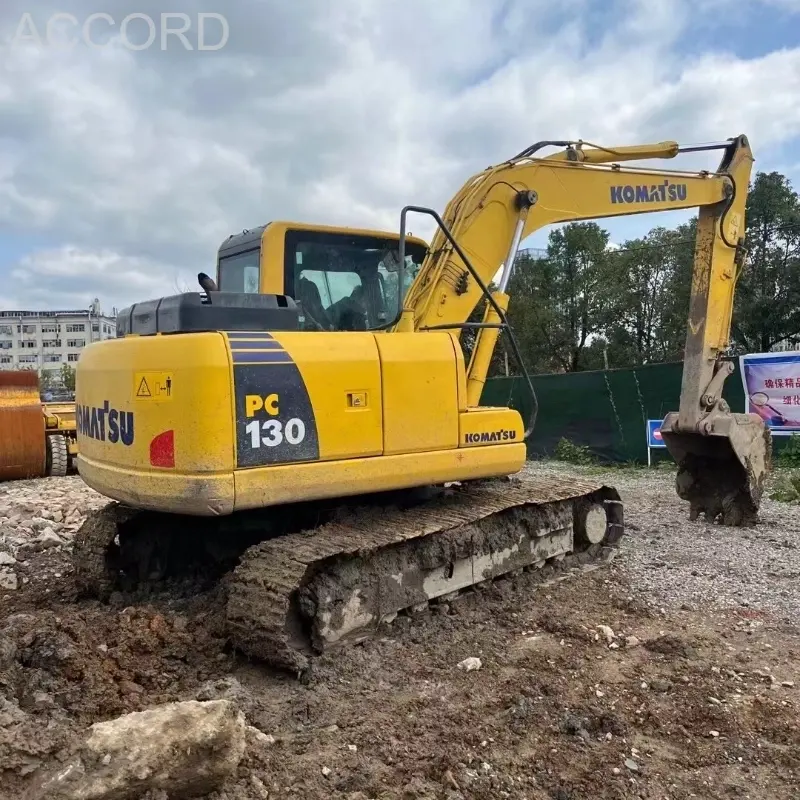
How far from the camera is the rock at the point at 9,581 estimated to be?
5.65m

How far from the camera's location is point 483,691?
3.68 meters

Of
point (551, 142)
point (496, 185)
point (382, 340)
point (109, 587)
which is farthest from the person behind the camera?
point (551, 142)

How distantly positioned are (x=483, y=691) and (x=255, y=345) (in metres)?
2.11

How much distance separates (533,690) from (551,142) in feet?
13.9

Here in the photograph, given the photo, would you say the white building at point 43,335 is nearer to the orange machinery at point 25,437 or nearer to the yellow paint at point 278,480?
the orange machinery at point 25,437

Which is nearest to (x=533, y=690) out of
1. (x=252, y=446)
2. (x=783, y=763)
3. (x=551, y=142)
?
(x=783, y=763)

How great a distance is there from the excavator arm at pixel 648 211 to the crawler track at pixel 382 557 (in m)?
0.88

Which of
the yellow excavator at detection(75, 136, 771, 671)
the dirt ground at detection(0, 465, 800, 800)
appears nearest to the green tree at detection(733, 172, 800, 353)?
the yellow excavator at detection(75, 136, 771, 671)

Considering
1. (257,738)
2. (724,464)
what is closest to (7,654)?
(257,738)

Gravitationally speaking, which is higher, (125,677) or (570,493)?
(570,493)

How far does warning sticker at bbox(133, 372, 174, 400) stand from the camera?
3943 millimetres

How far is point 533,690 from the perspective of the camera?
143 inches

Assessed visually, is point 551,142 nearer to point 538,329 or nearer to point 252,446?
point 252,446

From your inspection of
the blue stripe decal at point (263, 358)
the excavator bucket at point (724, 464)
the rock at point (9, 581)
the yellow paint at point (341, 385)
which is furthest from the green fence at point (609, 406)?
the rock at point (9, 581)
